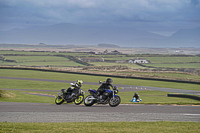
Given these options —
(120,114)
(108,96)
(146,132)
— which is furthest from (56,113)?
(146,132)

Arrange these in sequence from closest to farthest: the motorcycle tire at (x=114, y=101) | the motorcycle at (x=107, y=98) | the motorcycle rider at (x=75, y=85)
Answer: the motorcycle tire at (x=114, y=101) < the motorcycle at (x=107, y=98) < the motorcycle rider at (x=75, y=85)

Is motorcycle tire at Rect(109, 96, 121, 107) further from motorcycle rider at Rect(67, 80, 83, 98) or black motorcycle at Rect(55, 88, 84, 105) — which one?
motorcycle rider at Rect(67, 80, 83, 98)

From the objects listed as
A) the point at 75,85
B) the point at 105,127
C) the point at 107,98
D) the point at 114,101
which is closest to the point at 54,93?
the point at 75,85

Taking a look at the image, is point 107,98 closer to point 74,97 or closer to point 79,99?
point 79,99

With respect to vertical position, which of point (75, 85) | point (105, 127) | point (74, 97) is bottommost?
point (105, 127)

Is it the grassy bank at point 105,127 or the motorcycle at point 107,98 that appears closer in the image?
the grassy bank at point 105,127

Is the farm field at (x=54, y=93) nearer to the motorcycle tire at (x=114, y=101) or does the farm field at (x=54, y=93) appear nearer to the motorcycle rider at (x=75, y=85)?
the motorcycle tire at (x=114, y=101)

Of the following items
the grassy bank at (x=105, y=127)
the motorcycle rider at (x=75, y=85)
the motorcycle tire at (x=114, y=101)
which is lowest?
the grassy bank at (x=105, y=127)

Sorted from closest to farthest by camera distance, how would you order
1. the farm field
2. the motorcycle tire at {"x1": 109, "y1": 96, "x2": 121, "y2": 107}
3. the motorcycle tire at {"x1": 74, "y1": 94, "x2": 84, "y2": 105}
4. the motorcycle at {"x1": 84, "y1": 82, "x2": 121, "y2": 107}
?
the motorcycle tire at {"x1": 109, "y1": 96, "x2": 121, "y2": 107}
the motorcycle at {"x1": 84, "y1": 82, "x2": 121, "y2": 107}
the motorcycle tire at {"x1": 74, "y1": 94, "x2": 84, "y2": 105}
the farm field

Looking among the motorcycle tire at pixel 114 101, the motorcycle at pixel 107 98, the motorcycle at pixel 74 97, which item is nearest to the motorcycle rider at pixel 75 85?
the motorcycle at pixel 74 97

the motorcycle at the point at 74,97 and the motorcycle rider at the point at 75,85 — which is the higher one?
the motorcycle rider at the point at 75,85

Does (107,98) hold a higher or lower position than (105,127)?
higher

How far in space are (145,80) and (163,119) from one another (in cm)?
6059

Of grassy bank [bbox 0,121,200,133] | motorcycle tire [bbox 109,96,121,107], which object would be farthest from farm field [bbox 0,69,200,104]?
grassy bank [bbox 0,121,200,133]
